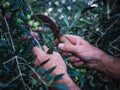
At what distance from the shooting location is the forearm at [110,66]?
1.85 meters

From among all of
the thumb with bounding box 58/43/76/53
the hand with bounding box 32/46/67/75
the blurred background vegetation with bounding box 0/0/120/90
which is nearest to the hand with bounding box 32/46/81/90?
the hand with bounding box 32/46/67/75

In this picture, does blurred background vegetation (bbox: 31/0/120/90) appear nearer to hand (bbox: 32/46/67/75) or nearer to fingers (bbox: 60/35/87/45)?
fingers (bbox: 60/35/87/45)

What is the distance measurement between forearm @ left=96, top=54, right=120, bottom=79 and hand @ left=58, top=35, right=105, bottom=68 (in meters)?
0.03

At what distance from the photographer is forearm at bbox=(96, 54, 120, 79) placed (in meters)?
1.85

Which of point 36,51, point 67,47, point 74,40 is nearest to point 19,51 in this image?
point 36,51

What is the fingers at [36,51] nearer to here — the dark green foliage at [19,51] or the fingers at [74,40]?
the dark green foliage at [19,51]

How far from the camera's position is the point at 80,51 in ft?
6.01

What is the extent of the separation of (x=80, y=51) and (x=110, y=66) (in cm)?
21

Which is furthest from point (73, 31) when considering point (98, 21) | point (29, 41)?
point (29, 41)

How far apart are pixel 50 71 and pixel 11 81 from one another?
0.17 metres

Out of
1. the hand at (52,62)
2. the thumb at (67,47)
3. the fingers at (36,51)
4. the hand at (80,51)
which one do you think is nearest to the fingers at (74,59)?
the hand at (80,51)

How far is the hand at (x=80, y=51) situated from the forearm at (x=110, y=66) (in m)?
0.03

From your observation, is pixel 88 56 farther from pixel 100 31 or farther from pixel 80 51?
pixel 100 31

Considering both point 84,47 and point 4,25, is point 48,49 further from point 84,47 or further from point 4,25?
point 84,47
